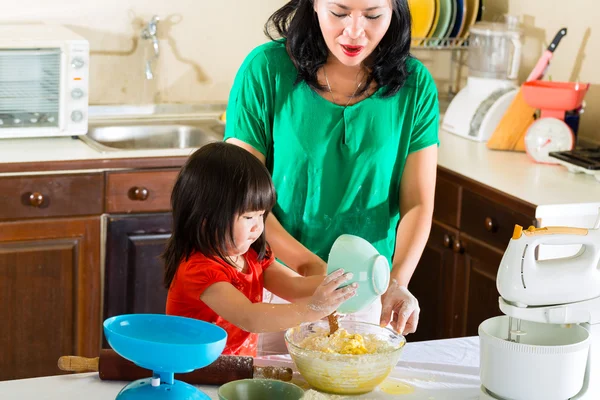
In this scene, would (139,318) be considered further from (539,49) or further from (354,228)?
(539,49)

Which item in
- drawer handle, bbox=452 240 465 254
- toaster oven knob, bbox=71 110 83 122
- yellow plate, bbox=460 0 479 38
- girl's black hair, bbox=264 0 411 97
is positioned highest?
yellow plate, bbox=460 0 479 38

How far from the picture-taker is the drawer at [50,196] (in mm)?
2791

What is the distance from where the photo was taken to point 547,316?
1445 mm

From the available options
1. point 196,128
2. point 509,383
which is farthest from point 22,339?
point 509,383

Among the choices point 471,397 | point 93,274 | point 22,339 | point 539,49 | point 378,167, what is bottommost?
point 22,339

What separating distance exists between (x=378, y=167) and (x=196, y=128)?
1.55 m

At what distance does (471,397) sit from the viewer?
1570 millimetres

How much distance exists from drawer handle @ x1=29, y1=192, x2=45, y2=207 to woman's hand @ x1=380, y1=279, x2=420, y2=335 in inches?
57.4

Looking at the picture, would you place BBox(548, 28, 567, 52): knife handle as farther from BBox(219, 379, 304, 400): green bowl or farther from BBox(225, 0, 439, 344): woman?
BBox(219, 379, 304, 400): green bowl

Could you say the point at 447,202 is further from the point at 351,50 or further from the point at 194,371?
the point at 194,371

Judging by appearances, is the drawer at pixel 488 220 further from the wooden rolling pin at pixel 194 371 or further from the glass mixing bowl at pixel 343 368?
the wooden rolling pin at pixel 194 371

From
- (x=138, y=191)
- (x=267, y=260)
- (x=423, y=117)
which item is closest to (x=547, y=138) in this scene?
(x=423, y=117)

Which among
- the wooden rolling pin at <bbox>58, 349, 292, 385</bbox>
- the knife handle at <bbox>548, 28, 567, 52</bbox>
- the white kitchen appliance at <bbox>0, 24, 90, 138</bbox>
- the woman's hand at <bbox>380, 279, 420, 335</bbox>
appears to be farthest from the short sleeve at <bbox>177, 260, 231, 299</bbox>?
the knife handle at <bbox>548, 28, 567, 52</bbox>

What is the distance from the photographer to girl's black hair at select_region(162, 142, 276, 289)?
1.60 meters
